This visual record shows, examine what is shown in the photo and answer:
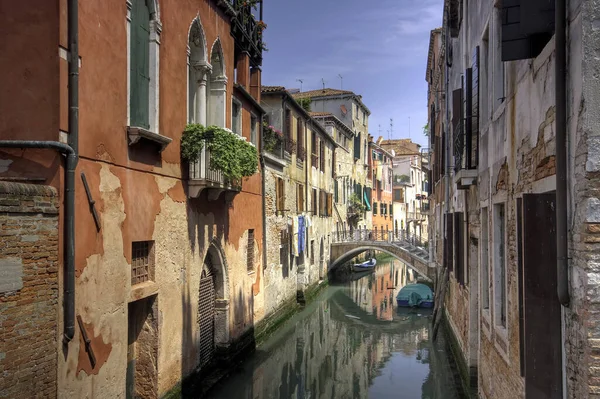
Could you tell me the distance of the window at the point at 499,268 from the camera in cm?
642

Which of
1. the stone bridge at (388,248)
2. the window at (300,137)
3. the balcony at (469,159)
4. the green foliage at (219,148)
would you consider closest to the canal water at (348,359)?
the stone bridge at (388,248)

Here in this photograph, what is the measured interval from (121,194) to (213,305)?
488cm

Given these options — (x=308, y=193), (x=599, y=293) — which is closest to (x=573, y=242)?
(x=599, y=293)

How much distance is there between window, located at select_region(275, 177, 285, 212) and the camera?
53.1 ft

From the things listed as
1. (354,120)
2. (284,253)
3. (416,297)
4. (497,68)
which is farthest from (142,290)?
(354,120)

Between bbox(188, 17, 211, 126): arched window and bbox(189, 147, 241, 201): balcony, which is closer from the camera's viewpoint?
bbox(189, 147, 241, 201): balcony

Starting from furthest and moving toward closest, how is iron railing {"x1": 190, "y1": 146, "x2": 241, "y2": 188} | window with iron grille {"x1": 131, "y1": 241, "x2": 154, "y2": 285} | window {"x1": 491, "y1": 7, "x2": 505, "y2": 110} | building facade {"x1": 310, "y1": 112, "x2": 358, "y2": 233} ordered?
building facade {"x1": 310, "y1": 112, "x2": 358, "y2": 233}, iron railing {"x1": 190, "y1": 146, "x2": 241, "y2": 188}, window with iron grille {"x1": 131, "y1": 241, "x2": 154, "y2": 285}, window {"x1": 491, "y1": 7, "x2": 505, "y2": 110}

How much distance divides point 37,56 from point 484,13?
5.58 m

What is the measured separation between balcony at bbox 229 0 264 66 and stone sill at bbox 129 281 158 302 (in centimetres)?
581

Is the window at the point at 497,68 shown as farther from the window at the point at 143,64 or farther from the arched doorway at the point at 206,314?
the arched doorway at the point at 206,314

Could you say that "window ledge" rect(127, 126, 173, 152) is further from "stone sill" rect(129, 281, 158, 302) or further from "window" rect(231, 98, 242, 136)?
"window" rect(231, 98, 242, 136)

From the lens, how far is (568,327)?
3.53 metres

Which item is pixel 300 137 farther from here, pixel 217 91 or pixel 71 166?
pixel 71 166

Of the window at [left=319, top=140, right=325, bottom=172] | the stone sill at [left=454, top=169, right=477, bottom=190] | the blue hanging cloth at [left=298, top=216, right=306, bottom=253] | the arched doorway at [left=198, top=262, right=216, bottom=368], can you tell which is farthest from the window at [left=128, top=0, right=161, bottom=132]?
the window at [left=319, top=140, right=325, bottom=172]
